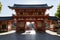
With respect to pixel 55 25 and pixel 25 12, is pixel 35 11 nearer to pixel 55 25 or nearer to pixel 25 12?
pixel 25 12

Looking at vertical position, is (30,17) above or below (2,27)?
above

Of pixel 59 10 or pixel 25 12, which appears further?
pixel 59 10

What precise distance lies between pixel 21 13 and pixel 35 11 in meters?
3.19

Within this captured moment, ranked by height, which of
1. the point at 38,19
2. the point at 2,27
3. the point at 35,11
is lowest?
the point at 2,27

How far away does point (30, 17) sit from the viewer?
27562 mm

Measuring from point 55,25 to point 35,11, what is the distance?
17.8ft

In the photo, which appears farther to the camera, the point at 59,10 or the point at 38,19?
the point at 59,10

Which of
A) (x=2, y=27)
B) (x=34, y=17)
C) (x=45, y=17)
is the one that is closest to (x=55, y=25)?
(x=45, y=17)

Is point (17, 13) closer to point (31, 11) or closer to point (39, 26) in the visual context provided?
point (31, 11)

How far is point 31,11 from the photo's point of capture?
92.8 feet

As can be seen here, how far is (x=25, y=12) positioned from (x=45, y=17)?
463cm

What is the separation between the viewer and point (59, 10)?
3309 centimetres

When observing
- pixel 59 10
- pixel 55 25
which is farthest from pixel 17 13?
pixel 59 10

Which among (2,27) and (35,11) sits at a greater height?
(35,11)
